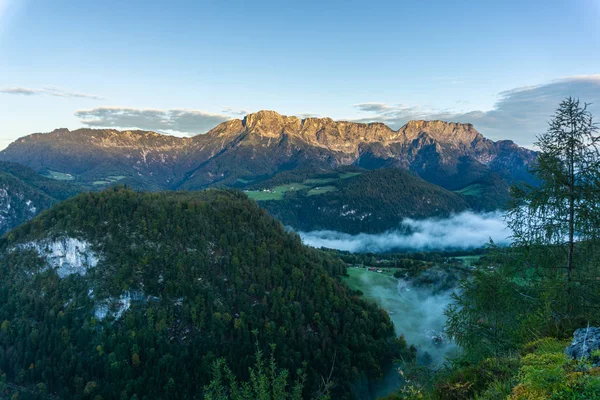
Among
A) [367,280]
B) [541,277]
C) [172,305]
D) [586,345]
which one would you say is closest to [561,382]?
[586,345]

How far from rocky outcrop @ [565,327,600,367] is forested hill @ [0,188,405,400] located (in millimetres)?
83884

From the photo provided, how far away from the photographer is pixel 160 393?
283 ft

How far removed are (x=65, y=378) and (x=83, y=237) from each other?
4515 cm

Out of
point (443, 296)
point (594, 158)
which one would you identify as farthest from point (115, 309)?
point (594, 158)

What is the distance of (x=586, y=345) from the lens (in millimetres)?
9891

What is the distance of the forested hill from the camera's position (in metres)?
90.9

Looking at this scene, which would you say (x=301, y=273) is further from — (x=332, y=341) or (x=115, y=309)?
(x=115, y=309)

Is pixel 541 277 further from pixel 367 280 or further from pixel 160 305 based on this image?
pixel 367 280

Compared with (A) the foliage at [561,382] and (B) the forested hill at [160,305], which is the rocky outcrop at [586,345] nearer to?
(A) the foliage at [561,382]

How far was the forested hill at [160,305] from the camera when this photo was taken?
90875mm

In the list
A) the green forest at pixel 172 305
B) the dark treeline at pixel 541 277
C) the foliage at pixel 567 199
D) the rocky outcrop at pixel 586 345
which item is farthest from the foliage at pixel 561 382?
the green forest at pixel 172 305

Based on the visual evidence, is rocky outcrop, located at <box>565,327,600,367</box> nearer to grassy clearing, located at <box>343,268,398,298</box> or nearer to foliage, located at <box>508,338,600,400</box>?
foliage, located at <box>508,338,600,400</box>

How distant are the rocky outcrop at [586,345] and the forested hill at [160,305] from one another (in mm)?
83884

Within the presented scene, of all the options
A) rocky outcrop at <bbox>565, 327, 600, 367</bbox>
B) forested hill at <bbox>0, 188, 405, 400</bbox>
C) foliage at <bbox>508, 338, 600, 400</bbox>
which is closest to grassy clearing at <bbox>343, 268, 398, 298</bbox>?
forested hill at <bbox>0, 188, 405, 400</bbox>
